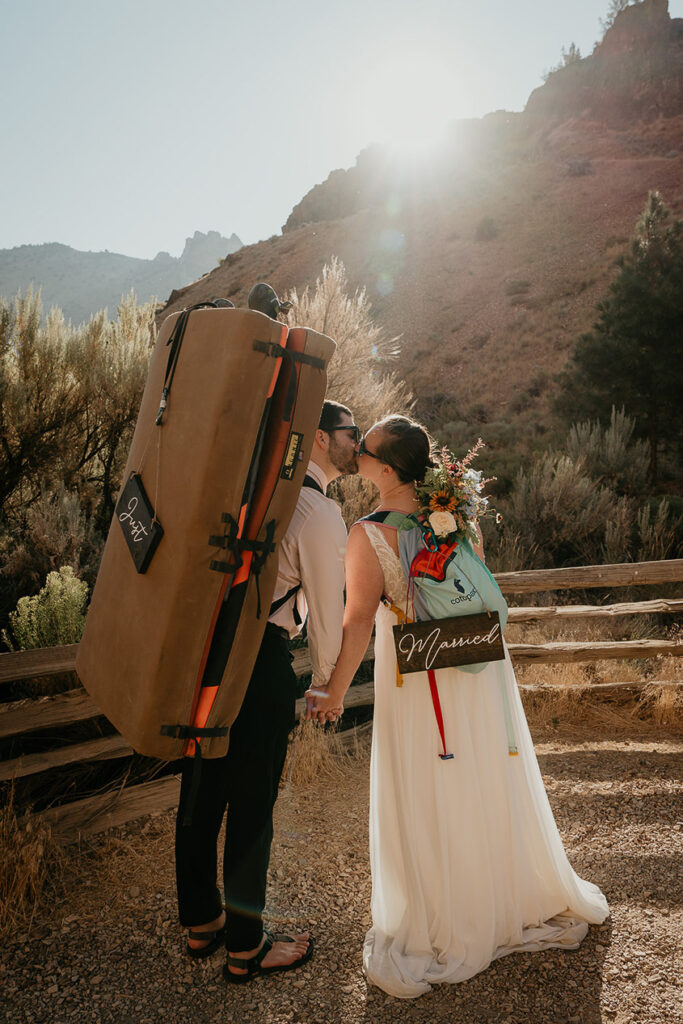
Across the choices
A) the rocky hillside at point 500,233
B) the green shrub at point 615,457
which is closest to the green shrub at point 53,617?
the green shrub at point 615,457

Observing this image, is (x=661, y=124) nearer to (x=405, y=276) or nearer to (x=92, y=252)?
(x=405, y=276)

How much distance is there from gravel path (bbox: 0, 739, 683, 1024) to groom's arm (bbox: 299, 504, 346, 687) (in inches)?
46.8

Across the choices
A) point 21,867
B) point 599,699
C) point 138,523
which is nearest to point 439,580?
point 138,523

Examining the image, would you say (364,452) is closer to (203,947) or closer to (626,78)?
(203,947)

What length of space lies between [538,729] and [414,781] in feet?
9.32

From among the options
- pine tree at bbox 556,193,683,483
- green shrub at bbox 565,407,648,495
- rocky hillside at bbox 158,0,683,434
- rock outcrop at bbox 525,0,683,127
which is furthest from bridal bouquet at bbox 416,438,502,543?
rock outcrop at bbox 525,0,683,127

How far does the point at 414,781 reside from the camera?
7.40ft

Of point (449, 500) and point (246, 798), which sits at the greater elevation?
point (449, 500)

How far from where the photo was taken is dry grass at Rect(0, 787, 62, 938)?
8.21 ft

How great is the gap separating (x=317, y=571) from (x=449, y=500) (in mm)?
572

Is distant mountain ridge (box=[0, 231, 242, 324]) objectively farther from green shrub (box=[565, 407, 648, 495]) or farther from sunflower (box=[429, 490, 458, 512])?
sunflower (box=[429, 490, 458, 512])

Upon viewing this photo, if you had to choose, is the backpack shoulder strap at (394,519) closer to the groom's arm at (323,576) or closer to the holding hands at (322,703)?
the groom's arm at (323,576)

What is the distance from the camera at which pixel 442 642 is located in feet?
7.02

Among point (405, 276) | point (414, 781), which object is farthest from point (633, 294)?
point (405, 276)
